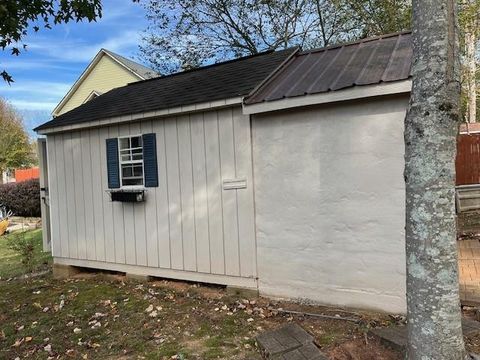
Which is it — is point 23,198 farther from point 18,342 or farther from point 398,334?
point 398,334

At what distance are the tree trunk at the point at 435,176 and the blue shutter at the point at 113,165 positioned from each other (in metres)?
4.91

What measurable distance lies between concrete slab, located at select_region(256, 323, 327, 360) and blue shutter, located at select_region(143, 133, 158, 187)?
304 cm

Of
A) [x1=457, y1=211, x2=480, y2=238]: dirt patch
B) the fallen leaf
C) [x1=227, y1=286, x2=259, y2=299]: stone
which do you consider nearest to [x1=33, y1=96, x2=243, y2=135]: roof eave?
[x1=227, y1=286, x2=259, y2=299]: stone

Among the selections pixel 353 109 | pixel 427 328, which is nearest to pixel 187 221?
pixel 353 109

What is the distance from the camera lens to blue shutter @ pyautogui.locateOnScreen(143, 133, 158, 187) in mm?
6070

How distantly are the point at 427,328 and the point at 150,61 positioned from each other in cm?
1700

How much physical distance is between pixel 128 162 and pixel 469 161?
10275 millimetres

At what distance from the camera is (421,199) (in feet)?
7.92

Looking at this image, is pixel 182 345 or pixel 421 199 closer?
pixel 421 199

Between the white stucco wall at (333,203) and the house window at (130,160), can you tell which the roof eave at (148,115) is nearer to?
the house window at (130,160)

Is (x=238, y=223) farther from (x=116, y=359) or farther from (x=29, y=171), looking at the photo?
(x=29, y=171)

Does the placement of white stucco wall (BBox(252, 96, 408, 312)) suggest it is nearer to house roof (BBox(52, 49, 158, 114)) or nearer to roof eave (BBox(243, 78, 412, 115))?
roof eave (BBox(243, 78, 412, 115))

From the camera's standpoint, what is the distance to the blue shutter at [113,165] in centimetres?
643

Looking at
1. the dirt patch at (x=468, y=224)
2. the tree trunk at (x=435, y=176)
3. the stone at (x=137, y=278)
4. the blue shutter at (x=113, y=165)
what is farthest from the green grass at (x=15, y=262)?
the dirt patch at (x=468, y=224)
